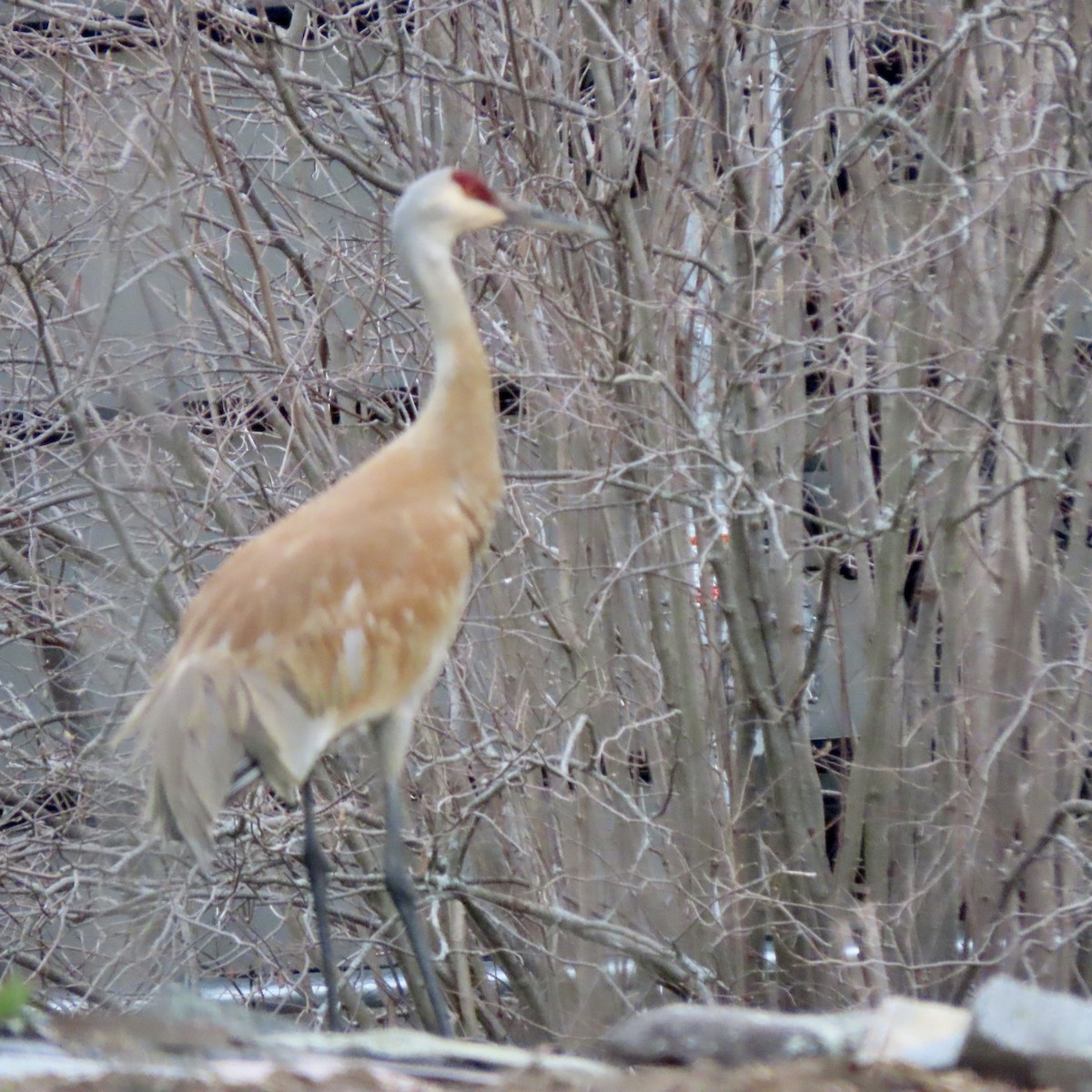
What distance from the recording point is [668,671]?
6.54m

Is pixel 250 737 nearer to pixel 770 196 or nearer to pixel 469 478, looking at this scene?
pixel 469 478

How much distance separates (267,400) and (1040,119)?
315cm

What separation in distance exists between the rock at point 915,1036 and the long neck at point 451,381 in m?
1.87

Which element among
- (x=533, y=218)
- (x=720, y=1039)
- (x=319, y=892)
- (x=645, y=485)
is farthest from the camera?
(x=645, y=485)

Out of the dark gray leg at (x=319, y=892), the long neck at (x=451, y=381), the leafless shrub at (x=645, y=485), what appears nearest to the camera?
the dark gray leg at (x=319, y=892)

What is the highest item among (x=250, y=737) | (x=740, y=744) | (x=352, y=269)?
(x=352, y=269)

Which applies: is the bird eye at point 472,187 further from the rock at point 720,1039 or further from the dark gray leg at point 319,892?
the rock at point 720,1039

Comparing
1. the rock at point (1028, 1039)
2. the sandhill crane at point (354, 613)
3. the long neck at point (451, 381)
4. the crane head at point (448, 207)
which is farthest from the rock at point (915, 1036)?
the crane head at point (448, 207)

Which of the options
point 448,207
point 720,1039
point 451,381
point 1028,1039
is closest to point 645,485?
point 451,381

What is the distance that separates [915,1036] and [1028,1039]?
29 centimetres

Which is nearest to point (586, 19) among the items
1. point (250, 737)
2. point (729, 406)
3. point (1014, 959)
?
point (729, 406)

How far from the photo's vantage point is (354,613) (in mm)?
4352

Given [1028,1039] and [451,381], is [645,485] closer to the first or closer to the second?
[451,381]

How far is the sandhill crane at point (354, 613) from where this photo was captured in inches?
162
